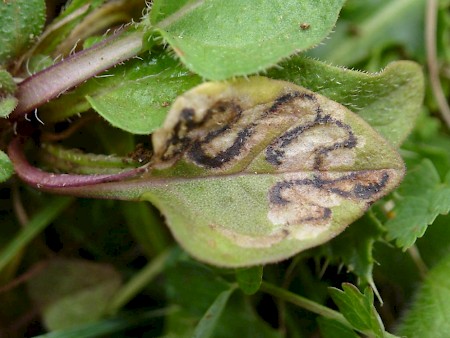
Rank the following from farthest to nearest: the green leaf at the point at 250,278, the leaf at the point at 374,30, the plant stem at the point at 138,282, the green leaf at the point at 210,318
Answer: the leaf at the point at 374,30, the plant stem at the point at 138,282, the green leaf at the point at 210,318, the green leaf at the point at 250,278

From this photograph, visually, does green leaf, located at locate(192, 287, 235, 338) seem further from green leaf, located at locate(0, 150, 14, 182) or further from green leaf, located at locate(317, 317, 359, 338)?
green leaf, located at locate(0, 150, 14, 182)

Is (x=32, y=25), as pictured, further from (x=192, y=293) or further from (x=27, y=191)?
(x=192, y=293)

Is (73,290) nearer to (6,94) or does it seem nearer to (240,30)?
(6,94)

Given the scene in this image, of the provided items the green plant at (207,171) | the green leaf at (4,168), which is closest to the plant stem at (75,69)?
the green plant at (207,171)

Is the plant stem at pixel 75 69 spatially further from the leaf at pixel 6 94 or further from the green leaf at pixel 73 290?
the green leaf at pixel 73 290

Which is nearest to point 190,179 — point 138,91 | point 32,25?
point 138,91

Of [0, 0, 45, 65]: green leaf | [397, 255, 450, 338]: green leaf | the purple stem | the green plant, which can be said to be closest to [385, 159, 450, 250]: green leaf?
the green plant

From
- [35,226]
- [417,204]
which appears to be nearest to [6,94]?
[35,226]
